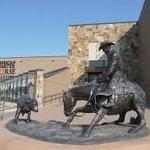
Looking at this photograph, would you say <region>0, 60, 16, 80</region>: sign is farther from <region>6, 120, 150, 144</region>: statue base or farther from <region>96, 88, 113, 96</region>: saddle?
<region>96, 88, 113, 96</region>: saddle

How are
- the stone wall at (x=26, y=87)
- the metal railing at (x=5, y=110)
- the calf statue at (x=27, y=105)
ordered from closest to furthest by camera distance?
the calf statue at (x=27, y=105)
the metal railing at (x=5, y=110)
the stone wall at (x=26, y=87)

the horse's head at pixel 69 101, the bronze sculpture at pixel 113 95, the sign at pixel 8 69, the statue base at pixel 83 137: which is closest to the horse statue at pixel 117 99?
the bronze sculpture at pixel 113 95

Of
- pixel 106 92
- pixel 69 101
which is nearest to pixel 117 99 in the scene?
pixel 106 92

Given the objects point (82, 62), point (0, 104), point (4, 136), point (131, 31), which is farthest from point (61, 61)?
point (4, 136)

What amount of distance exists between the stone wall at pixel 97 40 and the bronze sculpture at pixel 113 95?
26.3m

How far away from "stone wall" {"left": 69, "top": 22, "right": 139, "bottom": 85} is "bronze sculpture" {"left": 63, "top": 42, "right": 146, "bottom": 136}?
86.4ft

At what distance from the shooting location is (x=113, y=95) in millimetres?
9352

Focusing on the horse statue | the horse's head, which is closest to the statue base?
the horse statue

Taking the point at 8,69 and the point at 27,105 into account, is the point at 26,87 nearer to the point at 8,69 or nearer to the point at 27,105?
the point at 27,105

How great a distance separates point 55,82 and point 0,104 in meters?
10.5

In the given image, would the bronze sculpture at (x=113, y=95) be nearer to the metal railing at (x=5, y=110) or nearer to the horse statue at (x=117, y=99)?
the horse statue at (x=117, y=99)

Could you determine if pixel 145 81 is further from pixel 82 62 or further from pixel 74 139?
pixel 74 139

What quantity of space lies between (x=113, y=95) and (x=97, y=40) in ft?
91.2

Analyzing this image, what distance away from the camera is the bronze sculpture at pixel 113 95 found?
9344 millimetres
